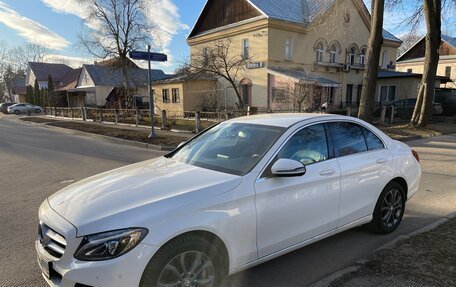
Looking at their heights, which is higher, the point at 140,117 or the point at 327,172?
the point at 327,172

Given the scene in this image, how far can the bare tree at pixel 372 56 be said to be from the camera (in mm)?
15256

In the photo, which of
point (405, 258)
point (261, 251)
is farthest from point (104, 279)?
point (405, 258)

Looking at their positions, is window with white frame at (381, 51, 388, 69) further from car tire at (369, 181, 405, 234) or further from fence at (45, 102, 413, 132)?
car tire at (369, 181, 405, 234)

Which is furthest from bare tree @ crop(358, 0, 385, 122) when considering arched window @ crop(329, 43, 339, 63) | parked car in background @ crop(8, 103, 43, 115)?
parked car in background @ crop(8, 103, 43, 115)

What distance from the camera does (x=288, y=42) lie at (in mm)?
27328

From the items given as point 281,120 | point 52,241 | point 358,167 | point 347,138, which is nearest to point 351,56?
point 347,138

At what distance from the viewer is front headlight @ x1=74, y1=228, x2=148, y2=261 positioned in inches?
92.7

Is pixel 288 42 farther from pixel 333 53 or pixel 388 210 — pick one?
pixel 388 210

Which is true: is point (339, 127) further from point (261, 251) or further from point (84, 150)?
point (84, 150)

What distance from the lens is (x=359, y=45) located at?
109ft

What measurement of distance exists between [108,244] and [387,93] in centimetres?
3576

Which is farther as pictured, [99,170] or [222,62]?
[222,62]

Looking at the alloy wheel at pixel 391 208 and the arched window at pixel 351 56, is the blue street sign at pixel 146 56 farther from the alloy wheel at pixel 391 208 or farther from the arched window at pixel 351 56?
the arched window at pixel 351 56

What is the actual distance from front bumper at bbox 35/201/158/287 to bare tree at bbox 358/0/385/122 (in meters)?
15.4
